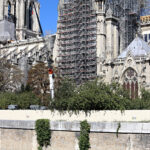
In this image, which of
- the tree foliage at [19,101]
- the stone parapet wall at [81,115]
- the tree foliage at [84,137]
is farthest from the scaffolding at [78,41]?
the tree foliage at [84,137]

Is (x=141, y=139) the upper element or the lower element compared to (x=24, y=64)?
lower

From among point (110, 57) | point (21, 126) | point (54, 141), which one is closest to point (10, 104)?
point (21, 126)

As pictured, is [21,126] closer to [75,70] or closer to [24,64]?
[75,70]

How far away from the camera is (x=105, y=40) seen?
50.5 m

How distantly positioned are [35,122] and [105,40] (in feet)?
94.6

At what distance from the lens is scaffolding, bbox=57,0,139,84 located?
49.7 m

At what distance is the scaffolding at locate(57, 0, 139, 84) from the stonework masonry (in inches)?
940

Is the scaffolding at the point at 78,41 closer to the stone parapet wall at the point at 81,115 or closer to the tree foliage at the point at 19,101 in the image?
the tree foliage at the point at 19,101

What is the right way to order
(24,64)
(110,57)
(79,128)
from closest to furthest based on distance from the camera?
(79,128), (110,57), (24,64)

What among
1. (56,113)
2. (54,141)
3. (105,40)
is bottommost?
(54,141)

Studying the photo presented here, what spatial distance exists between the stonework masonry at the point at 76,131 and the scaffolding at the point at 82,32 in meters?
23.9

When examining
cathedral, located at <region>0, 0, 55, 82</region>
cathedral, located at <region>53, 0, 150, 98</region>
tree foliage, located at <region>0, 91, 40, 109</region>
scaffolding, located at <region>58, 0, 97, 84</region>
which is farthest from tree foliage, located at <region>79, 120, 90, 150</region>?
cathedral, located at <region>0, 0, 55, 82</region>

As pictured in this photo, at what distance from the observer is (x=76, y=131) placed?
21.8 metres

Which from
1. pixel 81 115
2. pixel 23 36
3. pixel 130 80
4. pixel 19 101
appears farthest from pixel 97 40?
pixel 23 36
